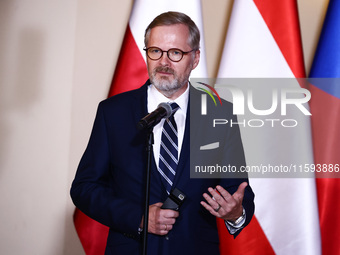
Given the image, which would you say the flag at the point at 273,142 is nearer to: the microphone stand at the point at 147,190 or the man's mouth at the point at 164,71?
the man's mouth at the point at 164,71

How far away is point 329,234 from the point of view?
2641 millimetres

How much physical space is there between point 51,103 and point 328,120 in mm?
1807

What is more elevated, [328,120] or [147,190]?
[328,120]

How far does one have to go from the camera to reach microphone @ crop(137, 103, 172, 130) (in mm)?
1448

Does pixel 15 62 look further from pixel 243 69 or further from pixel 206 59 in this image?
pixel 243 69

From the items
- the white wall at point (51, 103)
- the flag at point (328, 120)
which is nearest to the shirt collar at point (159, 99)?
the flag at point (328, 120)

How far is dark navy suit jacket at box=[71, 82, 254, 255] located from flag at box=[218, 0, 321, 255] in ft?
2.41

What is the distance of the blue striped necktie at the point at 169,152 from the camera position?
186cm

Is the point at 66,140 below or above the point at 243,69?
below

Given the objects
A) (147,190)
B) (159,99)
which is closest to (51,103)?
(159,99)

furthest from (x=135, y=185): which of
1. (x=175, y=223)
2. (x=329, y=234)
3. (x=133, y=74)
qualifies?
(x=329, y=234)

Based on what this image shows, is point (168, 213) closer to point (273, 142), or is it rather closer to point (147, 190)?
point (147, 190)

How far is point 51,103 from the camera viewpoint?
3232 millimetres

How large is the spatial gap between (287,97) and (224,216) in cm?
118
